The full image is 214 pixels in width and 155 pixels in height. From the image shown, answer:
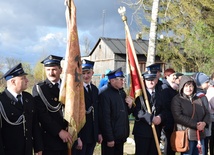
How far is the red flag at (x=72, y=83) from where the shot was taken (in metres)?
4.20

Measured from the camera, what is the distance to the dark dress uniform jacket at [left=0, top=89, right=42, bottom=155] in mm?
3574

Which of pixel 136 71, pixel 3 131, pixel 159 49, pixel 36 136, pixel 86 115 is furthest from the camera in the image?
pixel 159 49

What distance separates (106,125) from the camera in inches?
186

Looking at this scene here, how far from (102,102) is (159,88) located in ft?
3.88

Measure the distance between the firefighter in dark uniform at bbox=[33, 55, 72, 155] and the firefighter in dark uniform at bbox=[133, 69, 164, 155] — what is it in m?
1.39

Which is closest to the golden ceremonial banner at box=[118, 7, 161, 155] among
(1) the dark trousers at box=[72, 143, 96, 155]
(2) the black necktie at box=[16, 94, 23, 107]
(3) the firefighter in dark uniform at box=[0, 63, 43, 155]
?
(1) the dark trousers at box=[72, 143, 96, 155]

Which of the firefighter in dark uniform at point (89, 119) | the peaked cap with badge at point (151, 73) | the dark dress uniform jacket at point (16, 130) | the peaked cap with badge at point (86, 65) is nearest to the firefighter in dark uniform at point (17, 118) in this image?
the dark dress uniform jacket at point (16, 130)

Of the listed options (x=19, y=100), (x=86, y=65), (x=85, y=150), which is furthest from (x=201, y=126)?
(x=19, y=100)

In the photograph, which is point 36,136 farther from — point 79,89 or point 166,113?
point 166,113

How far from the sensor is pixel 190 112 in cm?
496

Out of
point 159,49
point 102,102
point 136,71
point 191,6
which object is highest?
point 191,6

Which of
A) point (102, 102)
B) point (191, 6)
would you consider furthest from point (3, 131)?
point (191, 6)

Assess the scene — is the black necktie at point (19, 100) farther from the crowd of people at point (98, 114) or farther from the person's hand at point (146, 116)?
the person's hand at point (146, 116)

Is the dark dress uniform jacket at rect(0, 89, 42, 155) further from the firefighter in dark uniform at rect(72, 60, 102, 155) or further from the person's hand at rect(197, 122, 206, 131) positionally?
the person's hand at rect(197, 122, 206, 131)
